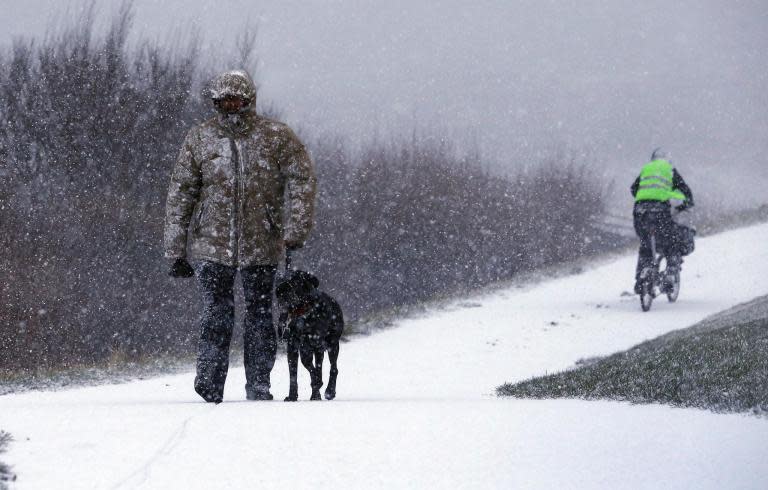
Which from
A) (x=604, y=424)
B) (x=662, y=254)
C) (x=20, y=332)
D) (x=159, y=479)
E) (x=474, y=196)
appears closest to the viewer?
(x=159, y=479)

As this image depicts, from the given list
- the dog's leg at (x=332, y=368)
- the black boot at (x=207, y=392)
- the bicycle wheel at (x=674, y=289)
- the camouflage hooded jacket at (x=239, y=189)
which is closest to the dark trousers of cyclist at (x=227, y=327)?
the black boot at (x=207, y=392)

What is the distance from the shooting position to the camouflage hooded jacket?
587 cm

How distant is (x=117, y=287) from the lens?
2361cm

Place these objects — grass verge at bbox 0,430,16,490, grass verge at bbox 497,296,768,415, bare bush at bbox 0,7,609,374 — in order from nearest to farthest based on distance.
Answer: grass verge at bbox 0,430,16,490
grass verge at bbox 497,296,768,415
bare bush at bbox 0,7,609,374

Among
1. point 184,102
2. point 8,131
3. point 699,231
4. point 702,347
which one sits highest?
point 184,102

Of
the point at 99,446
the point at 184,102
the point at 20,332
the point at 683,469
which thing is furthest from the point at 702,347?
the point at 184,102

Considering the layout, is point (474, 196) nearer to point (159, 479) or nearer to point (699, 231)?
point (699, 231)

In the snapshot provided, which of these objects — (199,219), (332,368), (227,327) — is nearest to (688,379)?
(332,368)

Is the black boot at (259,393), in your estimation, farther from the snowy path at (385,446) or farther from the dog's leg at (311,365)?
the snowy path at (385,446)

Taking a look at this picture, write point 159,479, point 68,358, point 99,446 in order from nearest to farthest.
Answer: point 159,479, point 99,446, point 68,358

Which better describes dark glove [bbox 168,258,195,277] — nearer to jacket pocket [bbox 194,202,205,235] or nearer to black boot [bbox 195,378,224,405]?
jacket pocket [bbox 194,202,205,235]

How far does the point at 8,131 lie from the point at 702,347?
24589 millimetres

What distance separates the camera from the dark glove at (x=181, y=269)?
5934mm

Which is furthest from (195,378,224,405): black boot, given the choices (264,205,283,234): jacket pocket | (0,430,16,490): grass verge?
(0,430,16,490): grass verge
